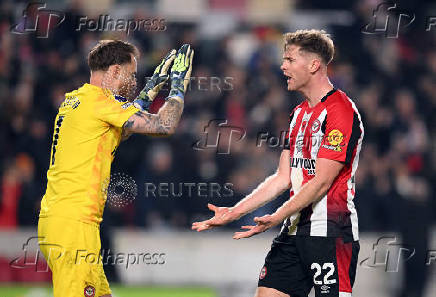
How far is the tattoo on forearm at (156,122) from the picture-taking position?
5.94m

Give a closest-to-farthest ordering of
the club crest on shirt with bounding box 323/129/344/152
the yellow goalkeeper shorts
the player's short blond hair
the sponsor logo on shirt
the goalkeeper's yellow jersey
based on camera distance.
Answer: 1. the yellow goalkeeper shorts
2. the goalkeeper's yellow jersey
3. the club crest on shirt with bounding box 323/129/344/152
4. the sponsor logo on shirt
5. the player's short blond hair

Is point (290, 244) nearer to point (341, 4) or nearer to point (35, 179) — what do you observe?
point (35, 179)

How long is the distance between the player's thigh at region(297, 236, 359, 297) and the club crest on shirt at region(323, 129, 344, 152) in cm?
69

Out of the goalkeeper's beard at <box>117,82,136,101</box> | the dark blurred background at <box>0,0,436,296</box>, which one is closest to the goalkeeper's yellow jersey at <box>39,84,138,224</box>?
the goalkeeper's beard at <box>117,82,136,101</box>

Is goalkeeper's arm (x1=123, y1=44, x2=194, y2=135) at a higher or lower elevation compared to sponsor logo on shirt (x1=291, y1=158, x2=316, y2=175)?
higher

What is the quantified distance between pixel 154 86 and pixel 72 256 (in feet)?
5.02

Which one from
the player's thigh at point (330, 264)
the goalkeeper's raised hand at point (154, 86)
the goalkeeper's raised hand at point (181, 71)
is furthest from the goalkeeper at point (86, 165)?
the player's thigh at point (330, 264)

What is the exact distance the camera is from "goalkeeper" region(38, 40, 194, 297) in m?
5.80

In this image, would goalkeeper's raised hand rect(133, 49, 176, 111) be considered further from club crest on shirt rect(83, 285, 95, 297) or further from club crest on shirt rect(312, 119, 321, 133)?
club crest on shirt rect(83, 285, 95, 297)

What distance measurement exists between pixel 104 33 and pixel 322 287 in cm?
822

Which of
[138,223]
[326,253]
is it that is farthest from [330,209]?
[138,223]

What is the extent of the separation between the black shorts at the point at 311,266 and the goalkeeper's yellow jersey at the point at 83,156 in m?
1.46

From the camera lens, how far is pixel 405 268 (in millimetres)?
12133

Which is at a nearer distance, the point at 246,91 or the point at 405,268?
the point at 405,268
